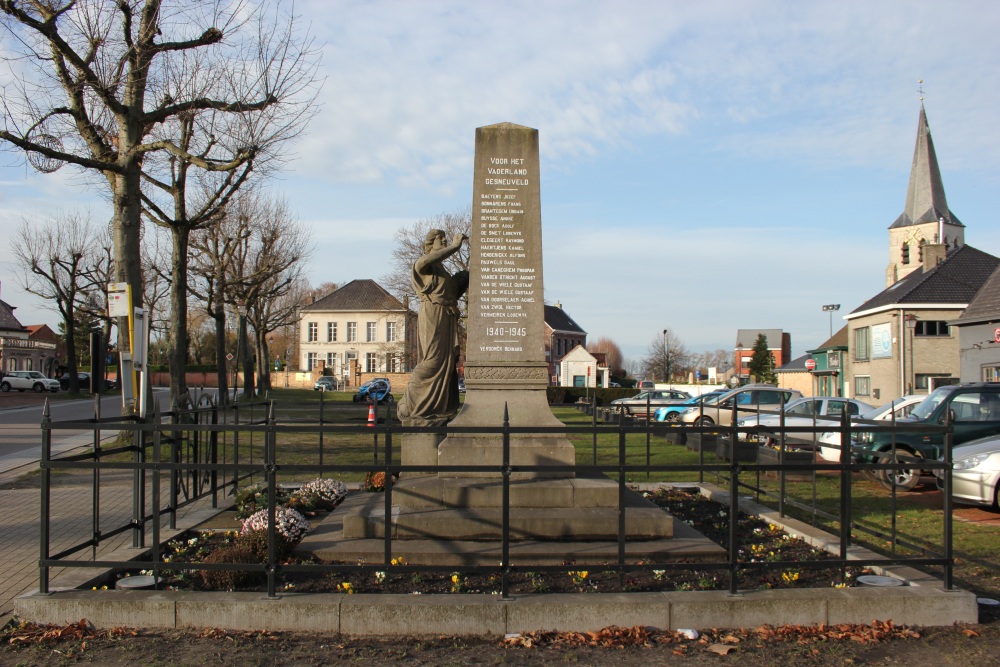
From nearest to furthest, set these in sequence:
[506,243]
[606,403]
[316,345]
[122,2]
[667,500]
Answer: [506,243], [667,500], [122,2], [606,403], [316,345]

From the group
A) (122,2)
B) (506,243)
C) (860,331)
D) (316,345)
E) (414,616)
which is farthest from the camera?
(316,345)

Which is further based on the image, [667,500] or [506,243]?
[667,500]

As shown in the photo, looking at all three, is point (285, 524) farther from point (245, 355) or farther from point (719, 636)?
point (245, 355)

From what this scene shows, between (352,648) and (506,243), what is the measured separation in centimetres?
480

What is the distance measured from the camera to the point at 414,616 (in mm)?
5164

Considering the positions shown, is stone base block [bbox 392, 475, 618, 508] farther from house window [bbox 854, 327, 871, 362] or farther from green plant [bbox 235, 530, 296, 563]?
house window [bbox 854, 327, 871, 362]

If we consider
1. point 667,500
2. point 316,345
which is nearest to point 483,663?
point 667,500

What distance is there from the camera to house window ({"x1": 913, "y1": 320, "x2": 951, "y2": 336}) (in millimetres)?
43438

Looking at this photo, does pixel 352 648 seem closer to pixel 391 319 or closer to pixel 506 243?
pixel 506 243

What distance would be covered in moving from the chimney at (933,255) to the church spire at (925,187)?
26.5 metres

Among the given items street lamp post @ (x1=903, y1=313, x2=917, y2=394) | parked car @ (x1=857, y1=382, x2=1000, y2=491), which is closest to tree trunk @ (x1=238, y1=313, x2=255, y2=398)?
parked car @ (x1=857, y1=382, x2=1000, y2=491)

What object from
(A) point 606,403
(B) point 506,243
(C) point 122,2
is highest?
(C) point 122,2

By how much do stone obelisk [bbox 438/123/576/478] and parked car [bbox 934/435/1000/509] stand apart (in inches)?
217

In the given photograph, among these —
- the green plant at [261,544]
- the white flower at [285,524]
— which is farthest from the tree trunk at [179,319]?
the green plant at [261,544]
